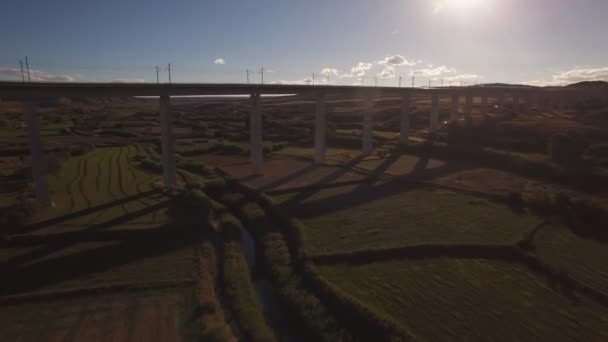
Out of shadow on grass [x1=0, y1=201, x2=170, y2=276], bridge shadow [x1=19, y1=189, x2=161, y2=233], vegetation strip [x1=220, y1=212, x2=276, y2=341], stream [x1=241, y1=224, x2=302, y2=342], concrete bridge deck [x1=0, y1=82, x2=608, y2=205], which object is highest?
concrete bridge deck [x1=0, y1=82, x2=608, y2=205]

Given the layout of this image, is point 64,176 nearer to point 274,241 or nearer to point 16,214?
point 16,214

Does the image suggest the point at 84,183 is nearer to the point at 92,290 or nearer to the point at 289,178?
the point at 289,178

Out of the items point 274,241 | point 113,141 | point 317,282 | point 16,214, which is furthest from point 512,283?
point 113,141

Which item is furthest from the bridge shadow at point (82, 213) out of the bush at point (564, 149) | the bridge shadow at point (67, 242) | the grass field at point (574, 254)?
the bush at point (564, 149)

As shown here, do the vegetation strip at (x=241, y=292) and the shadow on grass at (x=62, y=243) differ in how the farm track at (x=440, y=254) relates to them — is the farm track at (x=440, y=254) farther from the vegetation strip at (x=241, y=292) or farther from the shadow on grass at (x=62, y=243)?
the shadow on grass at (x=62, y=243)

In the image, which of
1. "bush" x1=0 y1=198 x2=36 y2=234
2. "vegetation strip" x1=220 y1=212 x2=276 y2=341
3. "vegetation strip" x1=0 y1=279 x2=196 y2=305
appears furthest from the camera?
"bush" x1=0 y1=198 x2=36 y2=234

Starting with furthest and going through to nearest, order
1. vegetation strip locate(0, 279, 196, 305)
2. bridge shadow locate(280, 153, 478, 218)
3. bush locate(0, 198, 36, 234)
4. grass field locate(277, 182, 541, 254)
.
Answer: bridge shadow locate(280, 153, 478, 218) < bush locate(0, 198, 36, 234) < grass field locate(277, 182, 541, 254) < vegetation strip locate(0, 279, 196, 305)

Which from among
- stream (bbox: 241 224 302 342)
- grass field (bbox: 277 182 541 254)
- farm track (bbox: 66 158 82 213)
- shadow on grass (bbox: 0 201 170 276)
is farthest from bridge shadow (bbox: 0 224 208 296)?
grass field (bbox: 277 182 541 254)

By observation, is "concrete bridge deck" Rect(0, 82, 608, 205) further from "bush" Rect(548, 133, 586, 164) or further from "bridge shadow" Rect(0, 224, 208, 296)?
"bush" Rect(548, 133, 586, 164)
